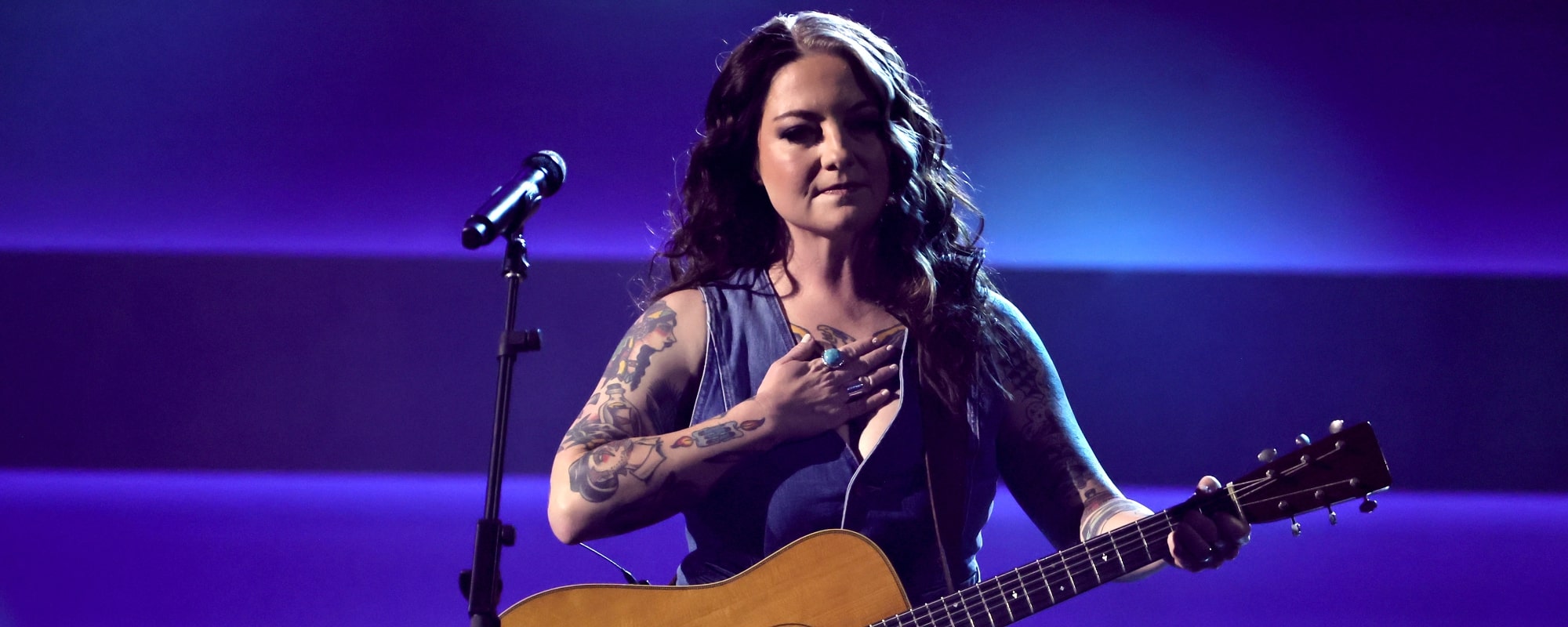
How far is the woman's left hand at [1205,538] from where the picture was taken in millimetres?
1736

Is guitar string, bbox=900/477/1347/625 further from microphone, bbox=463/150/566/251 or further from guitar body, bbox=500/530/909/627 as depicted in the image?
microphone, bbox=463/150/566/251

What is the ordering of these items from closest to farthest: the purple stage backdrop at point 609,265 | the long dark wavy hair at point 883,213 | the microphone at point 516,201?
the microphone at point 516,201 → the long dark wavy hair at point 883,213 → the purple stage backdrop at point 609,265

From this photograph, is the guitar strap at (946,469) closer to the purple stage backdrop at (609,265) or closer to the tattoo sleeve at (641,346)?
the tattoo sleeve at (641,346)

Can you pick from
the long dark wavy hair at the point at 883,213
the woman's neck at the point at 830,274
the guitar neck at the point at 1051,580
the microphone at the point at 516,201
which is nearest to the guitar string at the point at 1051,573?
the guitar neck at the point at 1051,580

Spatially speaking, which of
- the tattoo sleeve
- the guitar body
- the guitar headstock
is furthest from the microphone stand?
the guitar headstock

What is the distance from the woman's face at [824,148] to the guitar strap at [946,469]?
0.27 meters

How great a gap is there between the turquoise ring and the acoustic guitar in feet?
0.88

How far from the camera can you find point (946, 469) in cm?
197

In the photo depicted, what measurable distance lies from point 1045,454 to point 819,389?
0.42 meters

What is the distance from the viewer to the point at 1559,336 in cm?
295

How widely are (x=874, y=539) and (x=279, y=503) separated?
5.35 ft

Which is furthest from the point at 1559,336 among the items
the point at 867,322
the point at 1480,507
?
the point at 867,322

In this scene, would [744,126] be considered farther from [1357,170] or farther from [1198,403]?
[1357,170]

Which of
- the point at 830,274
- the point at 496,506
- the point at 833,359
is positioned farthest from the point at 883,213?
the point at 496,506
